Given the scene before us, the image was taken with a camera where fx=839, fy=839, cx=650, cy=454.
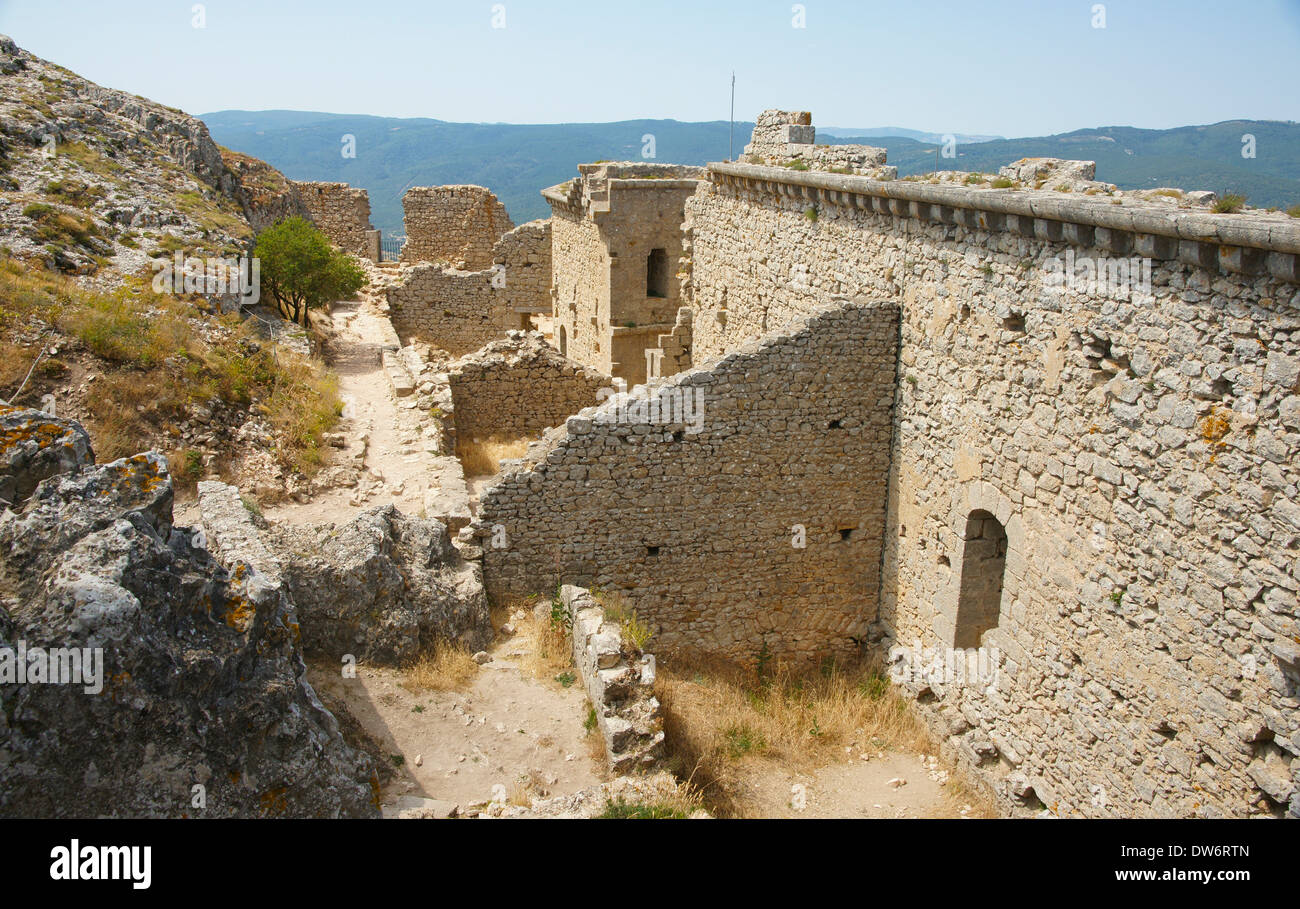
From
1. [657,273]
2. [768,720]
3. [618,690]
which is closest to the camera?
[618,690]

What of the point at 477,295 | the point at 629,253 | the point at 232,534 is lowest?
the point at 232,534

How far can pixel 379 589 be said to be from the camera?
800cm

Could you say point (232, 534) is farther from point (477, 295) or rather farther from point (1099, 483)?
point (477, 295)

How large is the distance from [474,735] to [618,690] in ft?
4.26

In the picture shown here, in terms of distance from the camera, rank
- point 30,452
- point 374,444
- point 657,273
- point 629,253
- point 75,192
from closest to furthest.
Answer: point 30,452 < point 374,444 < point 75,192 < point 629,253 < point 657,273

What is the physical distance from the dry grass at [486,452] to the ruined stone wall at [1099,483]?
21.5 ft

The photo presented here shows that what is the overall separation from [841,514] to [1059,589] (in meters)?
3.19

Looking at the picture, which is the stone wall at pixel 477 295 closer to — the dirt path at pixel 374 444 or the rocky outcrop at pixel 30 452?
the dirt path at pixel 374 444

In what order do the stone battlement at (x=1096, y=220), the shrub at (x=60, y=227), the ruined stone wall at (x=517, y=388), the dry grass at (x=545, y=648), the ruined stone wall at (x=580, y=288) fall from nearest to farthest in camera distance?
the stone battlement at (x=1096, y=220)
the dry grass at (x=545, y=648)
the ruined stone wall at (x=517, y=388)
the shrub at (x=60, y=227)
the ruined stone wall at (x=580, y=288)

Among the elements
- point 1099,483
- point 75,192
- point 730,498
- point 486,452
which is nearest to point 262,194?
point 75,192

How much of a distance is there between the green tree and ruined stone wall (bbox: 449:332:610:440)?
669 cm

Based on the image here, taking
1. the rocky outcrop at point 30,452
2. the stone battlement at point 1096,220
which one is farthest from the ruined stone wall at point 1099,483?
the rocky outcrop at point 30,452

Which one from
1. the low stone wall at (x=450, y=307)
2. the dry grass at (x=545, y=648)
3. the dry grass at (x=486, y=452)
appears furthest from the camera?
the low stone wall at (x=450, y=307)

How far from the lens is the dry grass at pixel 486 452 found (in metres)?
13.8
